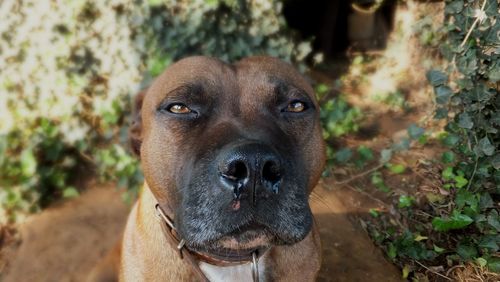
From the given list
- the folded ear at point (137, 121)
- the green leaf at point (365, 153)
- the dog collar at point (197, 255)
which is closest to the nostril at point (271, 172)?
the dog collar at point (197, 255)

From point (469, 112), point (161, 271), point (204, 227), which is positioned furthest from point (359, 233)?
point (204, 227)

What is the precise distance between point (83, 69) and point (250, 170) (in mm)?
3382

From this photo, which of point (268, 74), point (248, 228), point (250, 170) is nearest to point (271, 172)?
point (250, 170)

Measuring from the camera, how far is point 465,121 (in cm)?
289

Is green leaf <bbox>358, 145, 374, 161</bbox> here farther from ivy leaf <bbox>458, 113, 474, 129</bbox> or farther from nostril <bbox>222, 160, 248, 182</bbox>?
nostril <bbox>222, 160, 248, 182</bbox>

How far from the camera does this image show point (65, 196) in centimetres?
431

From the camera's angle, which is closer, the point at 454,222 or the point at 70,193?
the point at 454,222

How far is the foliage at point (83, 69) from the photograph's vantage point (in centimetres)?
409

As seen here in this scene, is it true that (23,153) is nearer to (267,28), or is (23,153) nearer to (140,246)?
(140,246)

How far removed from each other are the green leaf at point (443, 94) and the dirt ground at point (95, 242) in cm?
112

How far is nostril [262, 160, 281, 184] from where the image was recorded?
5.85ft

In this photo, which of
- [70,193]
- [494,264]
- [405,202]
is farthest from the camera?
[70,193]

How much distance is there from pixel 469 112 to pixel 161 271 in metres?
2.26

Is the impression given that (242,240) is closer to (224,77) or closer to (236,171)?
(236,171)
